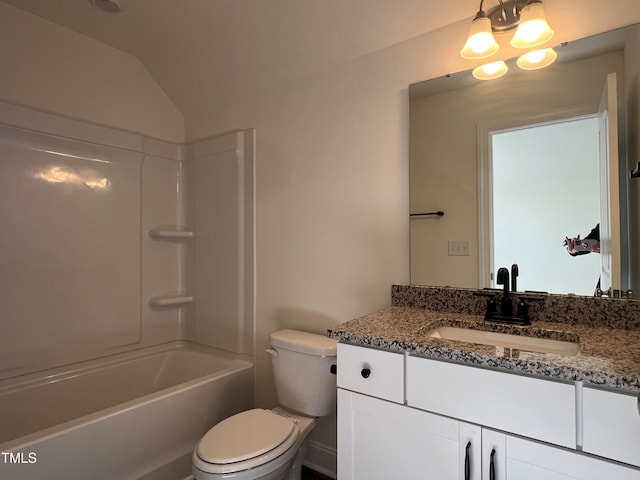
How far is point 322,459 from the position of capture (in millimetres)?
2029

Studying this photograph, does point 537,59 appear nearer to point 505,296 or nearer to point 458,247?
A: point 458,247

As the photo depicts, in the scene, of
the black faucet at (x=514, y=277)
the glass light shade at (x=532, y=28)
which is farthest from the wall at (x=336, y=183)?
the black faucet at (x=514, y=277)

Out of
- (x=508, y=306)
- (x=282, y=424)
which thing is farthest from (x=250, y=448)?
(x=508, y=306)

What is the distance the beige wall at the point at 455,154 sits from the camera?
1.51 meters

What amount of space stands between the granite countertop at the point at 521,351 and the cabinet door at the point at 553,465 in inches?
7.1

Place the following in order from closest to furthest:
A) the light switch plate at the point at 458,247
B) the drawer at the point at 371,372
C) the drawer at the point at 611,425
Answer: the drawer at the point at 611,425 < the drawer at the point at 371,372 < the light switch plate at the point at 458,247

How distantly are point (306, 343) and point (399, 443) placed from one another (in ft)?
2.39

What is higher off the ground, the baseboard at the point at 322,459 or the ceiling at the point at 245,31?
the ceiling at the point at 245,31

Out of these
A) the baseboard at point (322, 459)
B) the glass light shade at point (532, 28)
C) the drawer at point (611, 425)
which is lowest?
the baseboard at point (322, 459)

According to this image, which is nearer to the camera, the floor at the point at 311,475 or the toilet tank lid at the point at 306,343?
the toilet tank lid at the point at 306,343

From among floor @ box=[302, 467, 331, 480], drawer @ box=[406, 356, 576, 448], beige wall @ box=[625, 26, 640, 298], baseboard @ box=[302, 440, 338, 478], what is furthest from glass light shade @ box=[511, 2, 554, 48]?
floor @ box=[302, 467, 331, 480]

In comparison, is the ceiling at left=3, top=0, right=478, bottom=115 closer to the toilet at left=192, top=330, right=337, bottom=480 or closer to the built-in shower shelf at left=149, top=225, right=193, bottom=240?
the built-in shower shelf at left=149, top=225, right=193, bottom=240

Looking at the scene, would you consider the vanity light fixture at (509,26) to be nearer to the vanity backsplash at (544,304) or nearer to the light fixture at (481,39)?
the light fixture at (481,39)

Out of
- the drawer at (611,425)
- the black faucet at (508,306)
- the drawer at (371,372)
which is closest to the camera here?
the drawer at (611,425)
